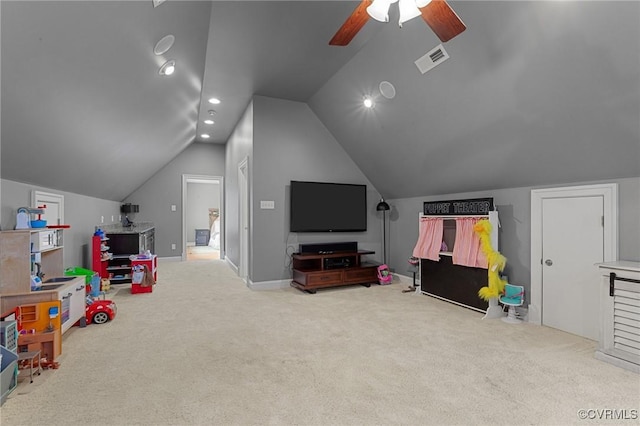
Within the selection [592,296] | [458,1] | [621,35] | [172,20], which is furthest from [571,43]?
[172,20]

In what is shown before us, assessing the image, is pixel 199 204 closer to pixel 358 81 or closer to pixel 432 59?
pixel 358 81

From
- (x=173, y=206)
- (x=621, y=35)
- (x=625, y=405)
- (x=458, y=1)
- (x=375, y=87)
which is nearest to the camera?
(x=625, y=405)

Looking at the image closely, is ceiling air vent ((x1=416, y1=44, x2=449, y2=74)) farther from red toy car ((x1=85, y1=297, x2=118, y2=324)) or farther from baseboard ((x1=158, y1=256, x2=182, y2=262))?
baseboard ((x1=158, y1=256, x2=182, y2=262))

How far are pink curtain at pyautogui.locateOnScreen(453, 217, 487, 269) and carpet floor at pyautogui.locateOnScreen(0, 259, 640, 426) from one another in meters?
0.64

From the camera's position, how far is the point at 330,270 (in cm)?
469

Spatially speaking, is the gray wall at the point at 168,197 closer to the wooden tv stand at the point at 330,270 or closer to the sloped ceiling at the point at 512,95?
the wooden tv stand at the point at 330,270

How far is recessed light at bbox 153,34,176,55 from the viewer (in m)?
2.56

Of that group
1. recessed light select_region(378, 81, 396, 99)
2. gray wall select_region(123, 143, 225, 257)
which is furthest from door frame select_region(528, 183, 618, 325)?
gray wall select_region(123, 143, 225, 257)

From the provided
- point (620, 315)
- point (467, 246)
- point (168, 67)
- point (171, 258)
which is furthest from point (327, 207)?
point (171, 258)

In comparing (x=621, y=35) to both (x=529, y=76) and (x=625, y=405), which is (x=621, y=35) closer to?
(x=529, y=76)

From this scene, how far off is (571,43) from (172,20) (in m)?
3.00

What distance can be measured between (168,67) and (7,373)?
274 centimetres

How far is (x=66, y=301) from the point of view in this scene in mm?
2770

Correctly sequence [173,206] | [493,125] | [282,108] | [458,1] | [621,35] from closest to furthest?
1. [621,35]
2. [458,1]
3. [493,125]
4. [282,108]
5. [173,206]
